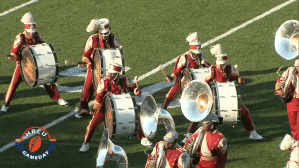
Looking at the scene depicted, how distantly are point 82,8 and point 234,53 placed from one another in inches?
186

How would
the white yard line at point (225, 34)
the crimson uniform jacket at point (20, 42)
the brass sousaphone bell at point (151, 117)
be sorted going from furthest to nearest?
1. the white yard line at point (225, 34)
2. the crimson uniform jacket at point (20, 42)
3. the brass sousaphone bell at point (151, 117)

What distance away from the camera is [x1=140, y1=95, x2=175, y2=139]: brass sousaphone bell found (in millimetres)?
10172

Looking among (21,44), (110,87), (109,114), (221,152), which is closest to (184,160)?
(221,152)

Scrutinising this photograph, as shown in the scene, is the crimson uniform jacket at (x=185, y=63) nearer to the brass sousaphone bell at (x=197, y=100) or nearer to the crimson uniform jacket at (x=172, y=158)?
the brass sousaphone bell at (x=197, y=100)

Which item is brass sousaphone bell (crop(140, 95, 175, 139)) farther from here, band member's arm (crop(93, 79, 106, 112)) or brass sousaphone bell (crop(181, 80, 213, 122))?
band member's arm (crop(93, 79, 106, 112))

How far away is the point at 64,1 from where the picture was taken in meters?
17.5

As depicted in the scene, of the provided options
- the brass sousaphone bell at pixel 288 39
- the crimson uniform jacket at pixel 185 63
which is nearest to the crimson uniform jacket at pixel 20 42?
the crimson uniform jacket at pixel 185 63

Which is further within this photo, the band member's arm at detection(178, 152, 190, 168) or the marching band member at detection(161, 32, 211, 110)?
the marching band member at detection(161, 32, 211, 110)

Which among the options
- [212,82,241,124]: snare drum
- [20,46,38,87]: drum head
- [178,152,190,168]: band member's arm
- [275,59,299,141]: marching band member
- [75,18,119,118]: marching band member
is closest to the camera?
[178,152,190,168]: band member's arm

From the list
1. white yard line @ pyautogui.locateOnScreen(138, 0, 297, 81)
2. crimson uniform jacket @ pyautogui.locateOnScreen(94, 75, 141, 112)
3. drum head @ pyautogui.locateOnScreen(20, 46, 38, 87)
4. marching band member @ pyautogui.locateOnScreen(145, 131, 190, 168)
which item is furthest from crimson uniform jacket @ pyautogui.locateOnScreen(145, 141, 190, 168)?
white yard line @ pyautogui.locateOnScreen(138, 0, 297, 81)

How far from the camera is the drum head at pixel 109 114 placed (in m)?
10.4

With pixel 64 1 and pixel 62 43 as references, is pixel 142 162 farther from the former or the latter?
pixel 64 1

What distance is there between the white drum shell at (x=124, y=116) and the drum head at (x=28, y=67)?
229cm

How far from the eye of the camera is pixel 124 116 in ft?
34.0
